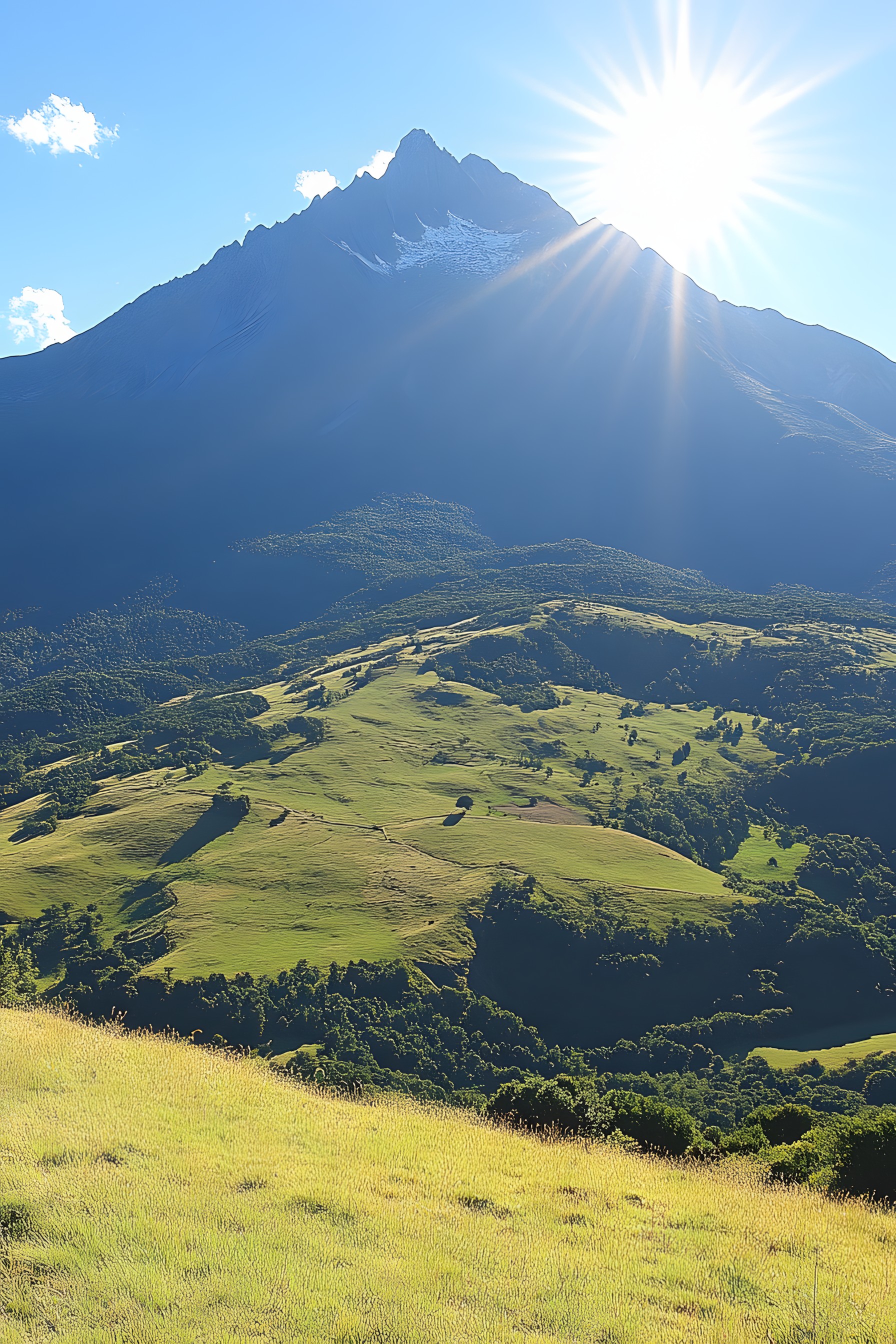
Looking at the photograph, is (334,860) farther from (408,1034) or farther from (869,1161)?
(869,1161)

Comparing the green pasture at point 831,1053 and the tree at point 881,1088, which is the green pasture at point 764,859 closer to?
the green pasture at point 831,1053

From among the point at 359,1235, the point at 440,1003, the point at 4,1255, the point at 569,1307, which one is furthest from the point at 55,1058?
the point at 440,1003

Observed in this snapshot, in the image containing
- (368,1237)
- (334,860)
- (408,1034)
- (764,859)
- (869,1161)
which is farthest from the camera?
(764,859)

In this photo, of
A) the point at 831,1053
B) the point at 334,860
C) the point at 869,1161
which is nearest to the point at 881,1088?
the point at 831,1053

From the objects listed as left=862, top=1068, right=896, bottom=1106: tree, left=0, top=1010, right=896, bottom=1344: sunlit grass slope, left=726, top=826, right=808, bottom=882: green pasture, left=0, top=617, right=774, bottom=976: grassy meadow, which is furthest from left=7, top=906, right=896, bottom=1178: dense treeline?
left=0, top=1010, right=896, bottom=1344: sunlit grass slope

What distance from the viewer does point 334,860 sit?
124 meters

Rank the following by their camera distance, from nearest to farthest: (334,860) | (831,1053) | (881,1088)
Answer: (881,1088) < (831,1053) < (334,860)

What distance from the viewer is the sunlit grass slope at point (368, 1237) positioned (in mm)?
12188

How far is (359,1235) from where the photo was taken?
48.3 ft

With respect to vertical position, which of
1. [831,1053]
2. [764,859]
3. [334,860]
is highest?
[764,859]

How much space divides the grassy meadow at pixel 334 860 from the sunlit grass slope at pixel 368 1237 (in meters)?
82.6

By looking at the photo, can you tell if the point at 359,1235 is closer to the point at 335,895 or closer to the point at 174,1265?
the point at 174,1265

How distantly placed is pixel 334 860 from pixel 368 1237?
11220 centimetres

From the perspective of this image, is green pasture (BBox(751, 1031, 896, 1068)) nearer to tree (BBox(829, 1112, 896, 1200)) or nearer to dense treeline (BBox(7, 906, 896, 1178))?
dense treeline (BBox(7, 906, 896, 1178))
